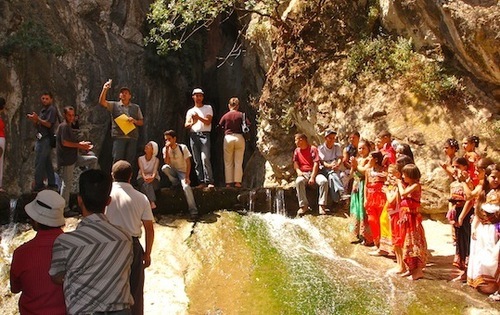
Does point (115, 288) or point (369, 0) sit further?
point (369, 0)

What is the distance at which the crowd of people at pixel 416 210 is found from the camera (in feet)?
22.4

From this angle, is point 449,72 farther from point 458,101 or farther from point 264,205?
point 264,205

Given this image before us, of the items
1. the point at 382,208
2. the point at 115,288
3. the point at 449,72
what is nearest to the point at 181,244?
the point at 382,208

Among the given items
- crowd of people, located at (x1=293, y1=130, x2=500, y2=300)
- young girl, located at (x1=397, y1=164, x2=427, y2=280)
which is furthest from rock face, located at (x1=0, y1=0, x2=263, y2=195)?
young girl, located at (x1=397, y1=164, x2=427, y2=280)

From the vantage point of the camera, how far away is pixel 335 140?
35.9 feet

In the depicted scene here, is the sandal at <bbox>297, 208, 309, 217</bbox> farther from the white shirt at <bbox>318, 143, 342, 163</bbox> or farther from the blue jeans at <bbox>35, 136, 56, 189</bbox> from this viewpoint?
the blue jeans at <bbox>35, 136, 56, 189</bbox>

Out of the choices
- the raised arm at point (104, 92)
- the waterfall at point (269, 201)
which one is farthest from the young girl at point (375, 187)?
the raised arm at point (104, 92)

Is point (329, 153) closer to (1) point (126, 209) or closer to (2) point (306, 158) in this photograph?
(2) point (306, 158)

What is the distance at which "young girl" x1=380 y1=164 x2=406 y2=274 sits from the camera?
7.43 m

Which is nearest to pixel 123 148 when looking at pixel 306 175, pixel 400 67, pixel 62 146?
pixel 62 146

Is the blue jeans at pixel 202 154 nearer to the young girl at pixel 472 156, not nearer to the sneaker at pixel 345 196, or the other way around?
the sneaker at pixel 345 196

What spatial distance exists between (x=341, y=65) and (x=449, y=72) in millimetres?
2589

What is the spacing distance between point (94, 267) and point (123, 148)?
6479 millimetres

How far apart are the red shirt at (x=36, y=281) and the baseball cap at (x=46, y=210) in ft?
0.49
